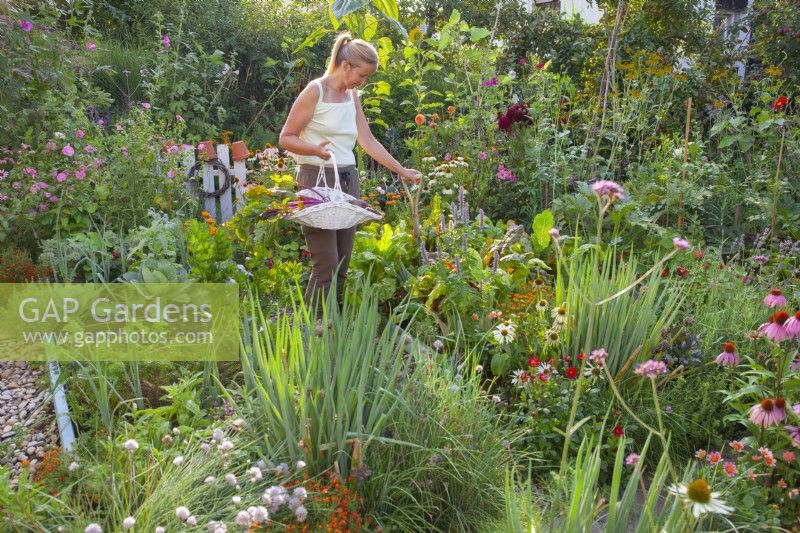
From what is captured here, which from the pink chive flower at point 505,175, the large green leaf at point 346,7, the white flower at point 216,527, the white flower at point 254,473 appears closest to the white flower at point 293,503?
the white flower at point 254,473

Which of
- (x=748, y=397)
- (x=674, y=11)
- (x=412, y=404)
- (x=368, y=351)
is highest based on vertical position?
(x=674, y=11)

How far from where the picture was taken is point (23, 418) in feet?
10.3

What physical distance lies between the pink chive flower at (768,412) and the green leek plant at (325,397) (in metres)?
1.08

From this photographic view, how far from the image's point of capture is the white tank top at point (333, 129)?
11.7ft

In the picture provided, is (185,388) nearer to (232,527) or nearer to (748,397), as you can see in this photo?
(232,527)

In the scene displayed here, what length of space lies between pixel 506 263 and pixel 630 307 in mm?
892

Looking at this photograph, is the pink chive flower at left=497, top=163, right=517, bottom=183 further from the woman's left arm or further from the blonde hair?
the blonde hair

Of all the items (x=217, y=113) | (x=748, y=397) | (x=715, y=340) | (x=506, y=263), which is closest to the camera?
(x=748, y=397)

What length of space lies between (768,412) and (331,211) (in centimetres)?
179

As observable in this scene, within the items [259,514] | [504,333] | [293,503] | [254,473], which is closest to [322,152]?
[504,333]

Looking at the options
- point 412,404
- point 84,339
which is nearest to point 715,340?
point 412,404

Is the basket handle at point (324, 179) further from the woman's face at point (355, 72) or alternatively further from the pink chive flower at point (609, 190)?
the pink chive flower at point (609, 190)

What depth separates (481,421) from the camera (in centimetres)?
265

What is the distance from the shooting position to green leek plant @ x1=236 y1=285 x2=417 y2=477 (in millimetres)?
2332
